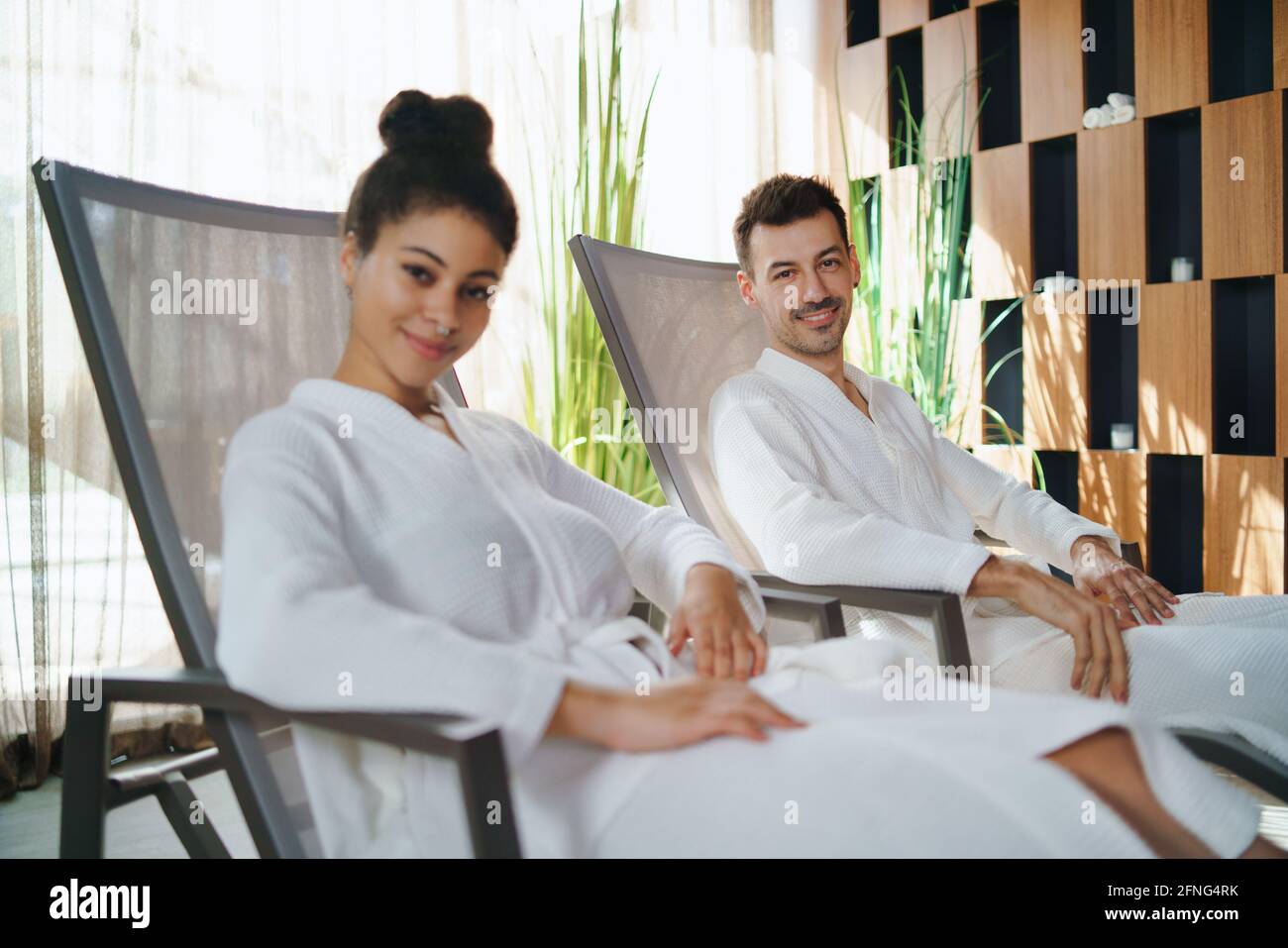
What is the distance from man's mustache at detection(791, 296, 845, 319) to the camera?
69.1 inches

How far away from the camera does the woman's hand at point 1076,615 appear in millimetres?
1408

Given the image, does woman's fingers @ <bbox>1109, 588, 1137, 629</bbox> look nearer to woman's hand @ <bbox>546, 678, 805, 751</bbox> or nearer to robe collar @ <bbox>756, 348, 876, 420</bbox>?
robe collar @ <bbox>756, 348, 876, 420</bbox>

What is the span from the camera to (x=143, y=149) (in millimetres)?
2521

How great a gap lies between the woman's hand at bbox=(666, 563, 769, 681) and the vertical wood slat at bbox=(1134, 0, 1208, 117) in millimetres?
2745

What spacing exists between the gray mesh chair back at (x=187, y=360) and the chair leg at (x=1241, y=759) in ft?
3.19

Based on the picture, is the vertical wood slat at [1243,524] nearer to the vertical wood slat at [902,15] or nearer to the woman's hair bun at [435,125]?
the vertical wood slat at [902,15]

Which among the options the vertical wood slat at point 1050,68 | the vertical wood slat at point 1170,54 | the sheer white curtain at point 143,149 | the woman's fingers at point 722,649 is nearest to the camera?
the woman's fingers at point 722,649

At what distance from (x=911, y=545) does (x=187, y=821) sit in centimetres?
98

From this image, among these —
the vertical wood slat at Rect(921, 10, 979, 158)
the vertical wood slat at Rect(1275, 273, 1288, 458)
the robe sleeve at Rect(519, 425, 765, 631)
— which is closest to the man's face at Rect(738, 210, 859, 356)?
the robe sleeve at Rect(519, 425, 765, 631)

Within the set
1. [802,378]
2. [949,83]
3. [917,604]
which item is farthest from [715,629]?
[949,83]

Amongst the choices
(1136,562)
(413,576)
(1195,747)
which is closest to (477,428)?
(413,576)

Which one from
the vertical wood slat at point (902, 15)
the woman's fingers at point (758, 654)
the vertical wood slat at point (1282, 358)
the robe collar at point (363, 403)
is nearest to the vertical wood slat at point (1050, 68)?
the vertical wood slat at point (902, 15)

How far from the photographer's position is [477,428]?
1112 millimetres

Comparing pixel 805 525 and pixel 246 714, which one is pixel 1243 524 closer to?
pixel 805 525
